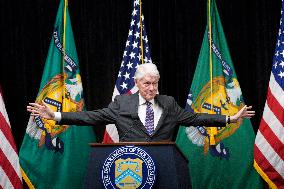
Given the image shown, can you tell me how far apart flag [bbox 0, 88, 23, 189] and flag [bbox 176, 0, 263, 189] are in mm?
1705

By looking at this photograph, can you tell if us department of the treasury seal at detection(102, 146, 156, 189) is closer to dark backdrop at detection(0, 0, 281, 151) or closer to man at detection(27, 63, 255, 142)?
man at detection(27, 63, 255, 142)

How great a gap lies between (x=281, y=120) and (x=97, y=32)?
241cm

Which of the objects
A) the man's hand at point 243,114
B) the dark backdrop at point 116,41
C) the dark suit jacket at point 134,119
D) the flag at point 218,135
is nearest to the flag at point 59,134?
the dark backdrop at point 116,41

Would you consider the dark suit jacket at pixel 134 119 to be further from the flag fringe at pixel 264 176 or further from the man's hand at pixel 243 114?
the flag fringe at pixel 264 176

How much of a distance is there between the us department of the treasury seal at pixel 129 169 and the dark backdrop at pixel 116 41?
2.93 meters

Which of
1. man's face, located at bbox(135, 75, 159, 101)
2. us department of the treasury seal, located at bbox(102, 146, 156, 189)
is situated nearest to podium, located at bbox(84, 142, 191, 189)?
us department of the treasury seal, located at bbox(102, 146, 156, 189)

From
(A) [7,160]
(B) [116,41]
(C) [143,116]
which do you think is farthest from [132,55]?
(C) [143,116]

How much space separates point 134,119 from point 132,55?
1945 millimetres

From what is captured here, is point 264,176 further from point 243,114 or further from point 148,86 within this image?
point 148,86

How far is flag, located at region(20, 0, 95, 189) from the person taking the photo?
5.30 metres

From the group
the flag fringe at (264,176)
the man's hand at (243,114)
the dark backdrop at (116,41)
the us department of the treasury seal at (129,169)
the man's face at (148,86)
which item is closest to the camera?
the us department of the treasury seal at (129,169)

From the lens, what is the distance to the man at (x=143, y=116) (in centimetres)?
370

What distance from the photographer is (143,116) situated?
3846 millimetres

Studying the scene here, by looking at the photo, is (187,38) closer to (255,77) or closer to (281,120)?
(255,77)
